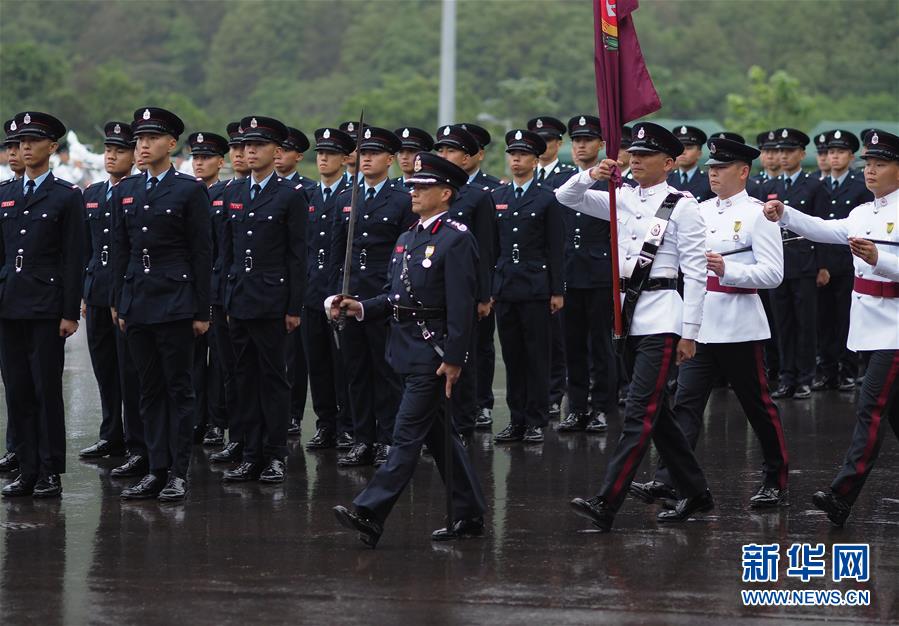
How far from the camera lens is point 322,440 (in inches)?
412

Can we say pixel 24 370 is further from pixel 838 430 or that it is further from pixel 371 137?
pixel 838 430

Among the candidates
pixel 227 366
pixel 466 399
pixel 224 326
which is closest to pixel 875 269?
pixel 466 399

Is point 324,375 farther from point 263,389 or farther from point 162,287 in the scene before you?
point 162,287

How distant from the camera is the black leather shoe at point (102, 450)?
10041mm

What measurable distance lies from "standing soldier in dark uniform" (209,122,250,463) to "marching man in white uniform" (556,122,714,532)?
2.78 m

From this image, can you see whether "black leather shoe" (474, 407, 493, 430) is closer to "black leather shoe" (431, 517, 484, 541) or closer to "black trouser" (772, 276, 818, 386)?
"black trouser" (772, 276, 818, 386)

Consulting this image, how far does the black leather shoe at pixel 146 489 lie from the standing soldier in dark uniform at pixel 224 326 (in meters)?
1.05

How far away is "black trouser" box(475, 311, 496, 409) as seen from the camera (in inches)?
448

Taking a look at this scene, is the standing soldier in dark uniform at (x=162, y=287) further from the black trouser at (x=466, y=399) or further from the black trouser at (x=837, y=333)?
the black trouser at (x=837, y=333)

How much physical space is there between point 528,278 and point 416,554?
3829 millimetres

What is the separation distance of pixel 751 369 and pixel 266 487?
289 centimetres

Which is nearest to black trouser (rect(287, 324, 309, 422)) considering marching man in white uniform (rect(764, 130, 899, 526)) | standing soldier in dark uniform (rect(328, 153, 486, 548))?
standing soldier in dark uniform (rect(328, 153, 486, 548))

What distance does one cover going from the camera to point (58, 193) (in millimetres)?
8586

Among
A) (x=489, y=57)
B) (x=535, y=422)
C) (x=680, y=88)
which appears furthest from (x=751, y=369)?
(x=489, y=57)
